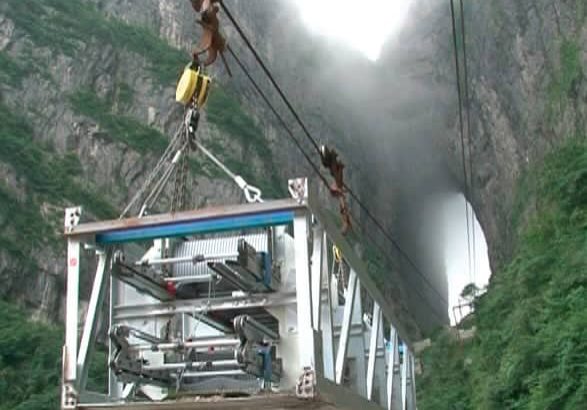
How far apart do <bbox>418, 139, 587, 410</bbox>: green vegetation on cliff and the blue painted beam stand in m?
7.02

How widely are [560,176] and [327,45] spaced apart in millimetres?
29305

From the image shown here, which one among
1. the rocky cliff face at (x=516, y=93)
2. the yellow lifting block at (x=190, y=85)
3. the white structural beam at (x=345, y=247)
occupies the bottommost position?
the white structural beam at (x=345, y=247)

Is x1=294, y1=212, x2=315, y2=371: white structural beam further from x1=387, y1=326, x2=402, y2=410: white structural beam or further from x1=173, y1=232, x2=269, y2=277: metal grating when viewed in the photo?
x1=387, y1=326, x2=402, y2=410: white structural beam

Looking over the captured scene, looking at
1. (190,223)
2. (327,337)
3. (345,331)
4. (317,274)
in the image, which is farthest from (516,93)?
(190,223)

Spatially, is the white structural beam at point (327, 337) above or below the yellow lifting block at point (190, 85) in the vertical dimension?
below

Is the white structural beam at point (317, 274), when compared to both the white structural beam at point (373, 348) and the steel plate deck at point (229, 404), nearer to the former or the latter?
the steel plate deck at point (229, 404)

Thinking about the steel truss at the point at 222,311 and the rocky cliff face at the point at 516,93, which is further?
the rocky cliff face at the point at 516,93

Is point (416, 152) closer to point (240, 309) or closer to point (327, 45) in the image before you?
point (327, 45)

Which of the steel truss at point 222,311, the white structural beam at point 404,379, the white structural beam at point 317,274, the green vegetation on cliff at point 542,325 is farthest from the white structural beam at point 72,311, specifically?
the green vegetation on cliff at point 542,325

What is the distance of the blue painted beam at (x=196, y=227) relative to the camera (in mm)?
3855

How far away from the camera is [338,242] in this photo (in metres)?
4.40

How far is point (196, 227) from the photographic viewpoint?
13.1ft

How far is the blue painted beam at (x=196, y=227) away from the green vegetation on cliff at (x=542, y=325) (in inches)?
276

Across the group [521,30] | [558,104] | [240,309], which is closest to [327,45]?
[521,30]
